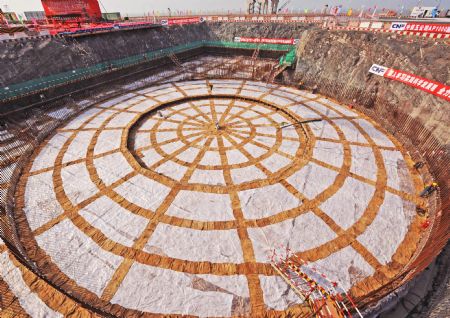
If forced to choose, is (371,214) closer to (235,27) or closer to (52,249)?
(52,249)

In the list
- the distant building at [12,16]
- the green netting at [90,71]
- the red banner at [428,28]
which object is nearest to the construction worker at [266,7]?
the green netting at [90,71]

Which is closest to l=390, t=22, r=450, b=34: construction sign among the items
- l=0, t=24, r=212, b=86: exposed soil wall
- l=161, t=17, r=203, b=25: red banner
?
l=0, t=24, r=212, b=86: exposed soil wall

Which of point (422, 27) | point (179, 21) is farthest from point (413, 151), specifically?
point (179, 21)

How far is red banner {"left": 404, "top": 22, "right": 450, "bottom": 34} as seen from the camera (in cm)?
2452

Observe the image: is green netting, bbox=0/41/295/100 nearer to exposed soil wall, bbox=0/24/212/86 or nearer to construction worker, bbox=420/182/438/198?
exposed soil wall, bbox=0/24/212/86

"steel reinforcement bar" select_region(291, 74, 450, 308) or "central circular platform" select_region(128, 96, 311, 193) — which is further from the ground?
"steel reinforcement bar" select_region(291, 74, 450, 308)

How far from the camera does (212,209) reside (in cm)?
1552

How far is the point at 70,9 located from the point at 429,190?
7050cm

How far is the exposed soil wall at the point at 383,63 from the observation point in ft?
73.5

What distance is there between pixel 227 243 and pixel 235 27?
191 ft

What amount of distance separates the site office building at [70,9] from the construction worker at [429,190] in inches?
2705

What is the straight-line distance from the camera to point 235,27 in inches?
2260

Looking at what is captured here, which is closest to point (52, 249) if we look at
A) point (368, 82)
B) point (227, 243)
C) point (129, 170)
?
point (129, 170)

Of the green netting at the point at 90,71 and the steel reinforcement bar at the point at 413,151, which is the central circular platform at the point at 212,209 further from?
the green netting at the point at 90,71
